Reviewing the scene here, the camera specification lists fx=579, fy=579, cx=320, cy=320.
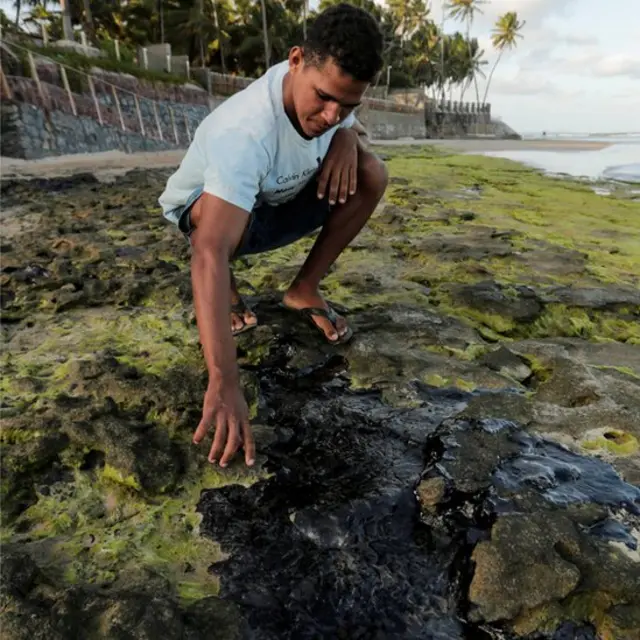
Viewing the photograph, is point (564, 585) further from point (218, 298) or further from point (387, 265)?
point (387, 265)

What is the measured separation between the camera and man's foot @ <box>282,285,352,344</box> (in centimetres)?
231

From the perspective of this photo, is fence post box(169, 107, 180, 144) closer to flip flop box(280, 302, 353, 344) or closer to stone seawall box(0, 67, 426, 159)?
stone seawall box(0, 67, 426, 159)

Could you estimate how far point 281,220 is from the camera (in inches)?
92.5

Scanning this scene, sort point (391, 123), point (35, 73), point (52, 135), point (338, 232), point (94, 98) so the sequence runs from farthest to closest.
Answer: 1. point (391, 123)
2. point (94, 98)
3. point (52, 135)
4. point (35, 73)
5. point (338, 232)

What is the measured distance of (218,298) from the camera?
153cm

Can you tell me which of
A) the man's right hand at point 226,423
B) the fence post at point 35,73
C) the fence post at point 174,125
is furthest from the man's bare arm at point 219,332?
the fence post at point 174,125

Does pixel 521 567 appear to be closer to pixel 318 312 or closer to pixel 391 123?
pixel 318 312

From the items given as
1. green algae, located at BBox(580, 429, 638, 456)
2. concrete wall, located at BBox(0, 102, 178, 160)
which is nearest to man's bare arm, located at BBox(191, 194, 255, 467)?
green algae, located at BBox(580, 429, 638, 456)

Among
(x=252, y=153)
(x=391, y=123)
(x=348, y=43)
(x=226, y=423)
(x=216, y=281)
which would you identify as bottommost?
(x=391, y=123)

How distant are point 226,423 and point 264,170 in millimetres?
781

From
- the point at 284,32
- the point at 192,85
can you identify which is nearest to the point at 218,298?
the point at 192,85

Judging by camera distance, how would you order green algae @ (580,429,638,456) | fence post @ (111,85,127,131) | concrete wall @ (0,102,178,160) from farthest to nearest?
fence post @ (111,85,127,131), concrete wall @ (0,102,178,160), green algae @ (580,429,638,456)

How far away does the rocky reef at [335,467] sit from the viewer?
1.10m

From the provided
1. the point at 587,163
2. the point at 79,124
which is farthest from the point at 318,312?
the point at 587,163
